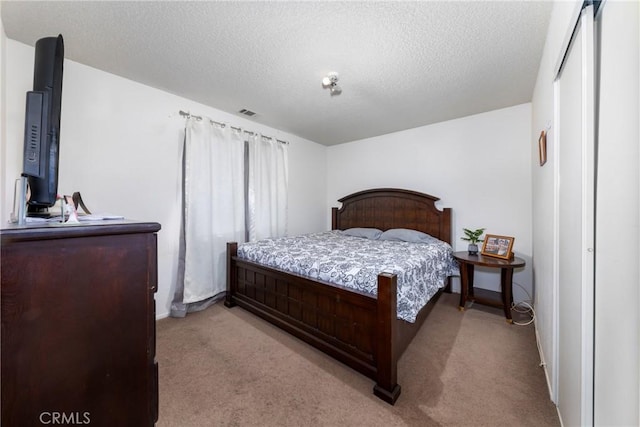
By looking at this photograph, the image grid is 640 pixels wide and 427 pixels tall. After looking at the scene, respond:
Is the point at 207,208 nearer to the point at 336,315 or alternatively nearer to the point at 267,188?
the point at 267,188

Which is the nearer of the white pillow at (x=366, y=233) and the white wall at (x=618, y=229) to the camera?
the white wall at (x=618, y=229)

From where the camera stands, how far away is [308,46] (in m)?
1.82

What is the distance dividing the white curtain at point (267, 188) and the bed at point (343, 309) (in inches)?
27.0

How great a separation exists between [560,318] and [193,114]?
358 cm

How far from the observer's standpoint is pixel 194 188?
272cm

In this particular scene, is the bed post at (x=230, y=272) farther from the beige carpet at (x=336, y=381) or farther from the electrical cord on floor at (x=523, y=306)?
the electrical cord on floor at (x=523, y=306)

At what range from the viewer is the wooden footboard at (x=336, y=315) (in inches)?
58.7

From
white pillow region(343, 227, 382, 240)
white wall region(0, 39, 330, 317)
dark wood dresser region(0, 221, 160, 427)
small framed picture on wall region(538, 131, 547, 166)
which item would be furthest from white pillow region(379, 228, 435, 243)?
dark wood dresser region(0, 221, 160, 427)

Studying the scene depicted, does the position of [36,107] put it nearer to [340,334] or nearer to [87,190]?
[87,190]

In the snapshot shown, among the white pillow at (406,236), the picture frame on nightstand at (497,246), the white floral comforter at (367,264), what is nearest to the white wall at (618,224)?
the white floral comforter at (367,264)

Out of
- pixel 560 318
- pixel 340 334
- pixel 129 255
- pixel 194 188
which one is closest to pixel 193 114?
pixel 194 188

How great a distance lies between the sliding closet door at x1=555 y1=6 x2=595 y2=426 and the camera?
958 millimetres

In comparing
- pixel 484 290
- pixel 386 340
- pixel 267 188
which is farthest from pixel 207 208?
pixel 484 290

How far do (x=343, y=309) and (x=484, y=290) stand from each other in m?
2.19
